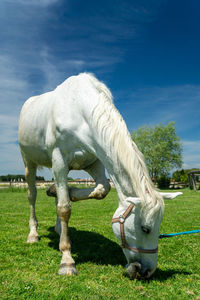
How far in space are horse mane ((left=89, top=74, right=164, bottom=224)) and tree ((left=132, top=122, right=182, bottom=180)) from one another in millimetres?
43281

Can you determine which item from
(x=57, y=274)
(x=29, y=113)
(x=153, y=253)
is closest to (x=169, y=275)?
(x=153, y=253)

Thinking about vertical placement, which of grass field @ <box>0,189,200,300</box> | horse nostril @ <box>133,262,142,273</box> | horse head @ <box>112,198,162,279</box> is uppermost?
horse head @ <box>112,198,162,279</box>

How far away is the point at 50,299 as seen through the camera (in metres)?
2.60

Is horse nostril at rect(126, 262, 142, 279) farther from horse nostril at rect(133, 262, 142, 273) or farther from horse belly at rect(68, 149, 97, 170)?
horse belly at rect(68, 149, 97, 170)

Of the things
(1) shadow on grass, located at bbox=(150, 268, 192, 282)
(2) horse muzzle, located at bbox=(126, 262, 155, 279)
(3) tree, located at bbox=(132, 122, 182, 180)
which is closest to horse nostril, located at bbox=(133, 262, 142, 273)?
(2) horse muzzle, located at bbox=(126, 262, 155, 279)

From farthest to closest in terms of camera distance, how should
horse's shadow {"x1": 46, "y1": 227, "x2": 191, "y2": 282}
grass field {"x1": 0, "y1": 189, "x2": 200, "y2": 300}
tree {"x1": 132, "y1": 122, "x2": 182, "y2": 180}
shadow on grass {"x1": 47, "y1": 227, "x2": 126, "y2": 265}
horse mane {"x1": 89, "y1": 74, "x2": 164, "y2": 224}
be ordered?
tree {"x1": 132, "y1": 122, "x2": 182, "y2": 180}, shadow on grass {"x1": 47, "y1": 227, "x2": 126, "y2": 265}, horse's shadow {"x1": 46, "y1": 227, "x2": 191, "y2": 282}, horse mane {"x1": 89, "y1": 74, "x2": 164, "y2": 224}, grass field {"x1": 0, "y1": 189, "x2": 200, "y2": 300}

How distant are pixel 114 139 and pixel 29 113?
102 inches

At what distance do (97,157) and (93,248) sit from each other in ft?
6.24

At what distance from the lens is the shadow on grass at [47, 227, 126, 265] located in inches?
157

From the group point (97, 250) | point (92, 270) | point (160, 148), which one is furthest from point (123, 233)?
point (160, 148)

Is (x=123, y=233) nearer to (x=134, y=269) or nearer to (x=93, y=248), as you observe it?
(x=134, y=269)

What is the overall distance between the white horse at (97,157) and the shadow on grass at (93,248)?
1.80 ft

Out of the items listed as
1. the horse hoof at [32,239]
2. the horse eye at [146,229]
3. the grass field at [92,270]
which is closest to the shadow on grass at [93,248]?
the grass field at [92,270]

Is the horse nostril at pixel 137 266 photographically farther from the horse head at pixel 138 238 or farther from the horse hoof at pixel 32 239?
the horse hoof at pixel 32 239
